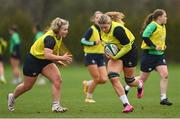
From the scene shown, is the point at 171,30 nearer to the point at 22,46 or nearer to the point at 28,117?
the point at 22,46

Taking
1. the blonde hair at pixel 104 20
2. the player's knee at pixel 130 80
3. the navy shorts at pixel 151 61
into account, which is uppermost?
the blonde hair at pixel 104 20

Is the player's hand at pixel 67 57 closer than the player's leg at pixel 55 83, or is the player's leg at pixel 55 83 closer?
the player's hand at pixel 67 57

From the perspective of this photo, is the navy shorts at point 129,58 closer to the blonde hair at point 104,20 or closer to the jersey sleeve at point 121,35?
the jersey sleeve at point 121,35

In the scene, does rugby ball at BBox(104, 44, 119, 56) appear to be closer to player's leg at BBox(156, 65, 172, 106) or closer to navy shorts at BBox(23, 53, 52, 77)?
navy shorts at BBox(23, 53, 52, 77)

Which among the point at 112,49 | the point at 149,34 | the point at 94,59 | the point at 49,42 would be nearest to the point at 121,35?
the point at 112,49

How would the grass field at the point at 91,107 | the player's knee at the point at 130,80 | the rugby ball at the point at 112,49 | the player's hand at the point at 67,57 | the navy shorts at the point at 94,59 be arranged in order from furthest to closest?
the navy shorts at the point at 94,59, the player's knee at the point at 130,80, the rugby ball at the point at 112,49, the player's hand at the point at 67,57, the grass field at the point at 91,107

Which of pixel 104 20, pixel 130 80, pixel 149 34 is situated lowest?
pixel 130 80

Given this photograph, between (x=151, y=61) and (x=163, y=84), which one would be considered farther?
(x=151, y=61)

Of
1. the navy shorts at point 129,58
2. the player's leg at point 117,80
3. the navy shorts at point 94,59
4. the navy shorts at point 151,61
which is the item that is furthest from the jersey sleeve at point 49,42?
the navy shorts at point 94,59

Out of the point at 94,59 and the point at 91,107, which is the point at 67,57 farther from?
the point at 94,59

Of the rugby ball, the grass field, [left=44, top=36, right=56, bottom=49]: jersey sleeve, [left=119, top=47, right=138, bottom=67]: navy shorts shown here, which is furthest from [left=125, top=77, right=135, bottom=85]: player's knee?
[left=44, top=36, right=56, bottom=49]: jersey sleeve

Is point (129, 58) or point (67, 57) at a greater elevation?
point (67, 57)

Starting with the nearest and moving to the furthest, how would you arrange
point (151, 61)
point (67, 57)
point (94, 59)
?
point (67, 57) < point (151, 61) < point (94, 59)

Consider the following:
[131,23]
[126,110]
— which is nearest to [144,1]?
[131,23]
